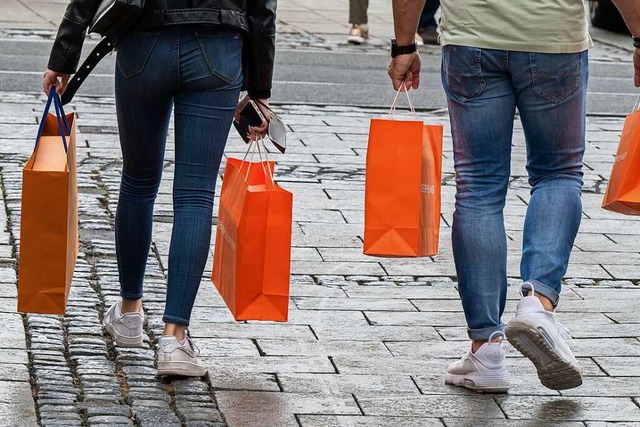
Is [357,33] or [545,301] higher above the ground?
[545,301]

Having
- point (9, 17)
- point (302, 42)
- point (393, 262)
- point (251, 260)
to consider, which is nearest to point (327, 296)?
point (393, 262)

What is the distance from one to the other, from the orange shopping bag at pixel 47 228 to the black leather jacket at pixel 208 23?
0.29m

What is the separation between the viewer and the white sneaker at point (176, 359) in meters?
4.74

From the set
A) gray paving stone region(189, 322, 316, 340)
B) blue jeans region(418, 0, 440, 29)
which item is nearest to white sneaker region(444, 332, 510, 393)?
gray paving stone region(189, 322, 316, 340)

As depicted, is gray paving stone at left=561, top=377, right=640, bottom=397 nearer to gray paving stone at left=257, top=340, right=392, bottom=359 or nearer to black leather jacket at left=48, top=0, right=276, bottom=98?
gray paving stone at left=257, top=340, right=392, bottom=359

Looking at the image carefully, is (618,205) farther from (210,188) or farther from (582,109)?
(210,188)

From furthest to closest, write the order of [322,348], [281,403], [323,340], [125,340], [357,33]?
[357,33]
[323,340]
[322,348]
[125,340]
[281,403]

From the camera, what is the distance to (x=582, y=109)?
189 inches

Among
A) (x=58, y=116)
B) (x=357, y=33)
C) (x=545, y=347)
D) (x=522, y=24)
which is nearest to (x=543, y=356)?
(x=545, y=347)

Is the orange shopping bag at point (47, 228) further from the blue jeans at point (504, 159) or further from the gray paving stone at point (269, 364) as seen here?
the blue jeans at point (504, 159)

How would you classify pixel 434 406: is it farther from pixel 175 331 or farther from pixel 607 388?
pixel 175 331

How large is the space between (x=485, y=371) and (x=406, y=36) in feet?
3.71

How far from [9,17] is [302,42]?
139 inches

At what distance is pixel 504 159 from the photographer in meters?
4.80
